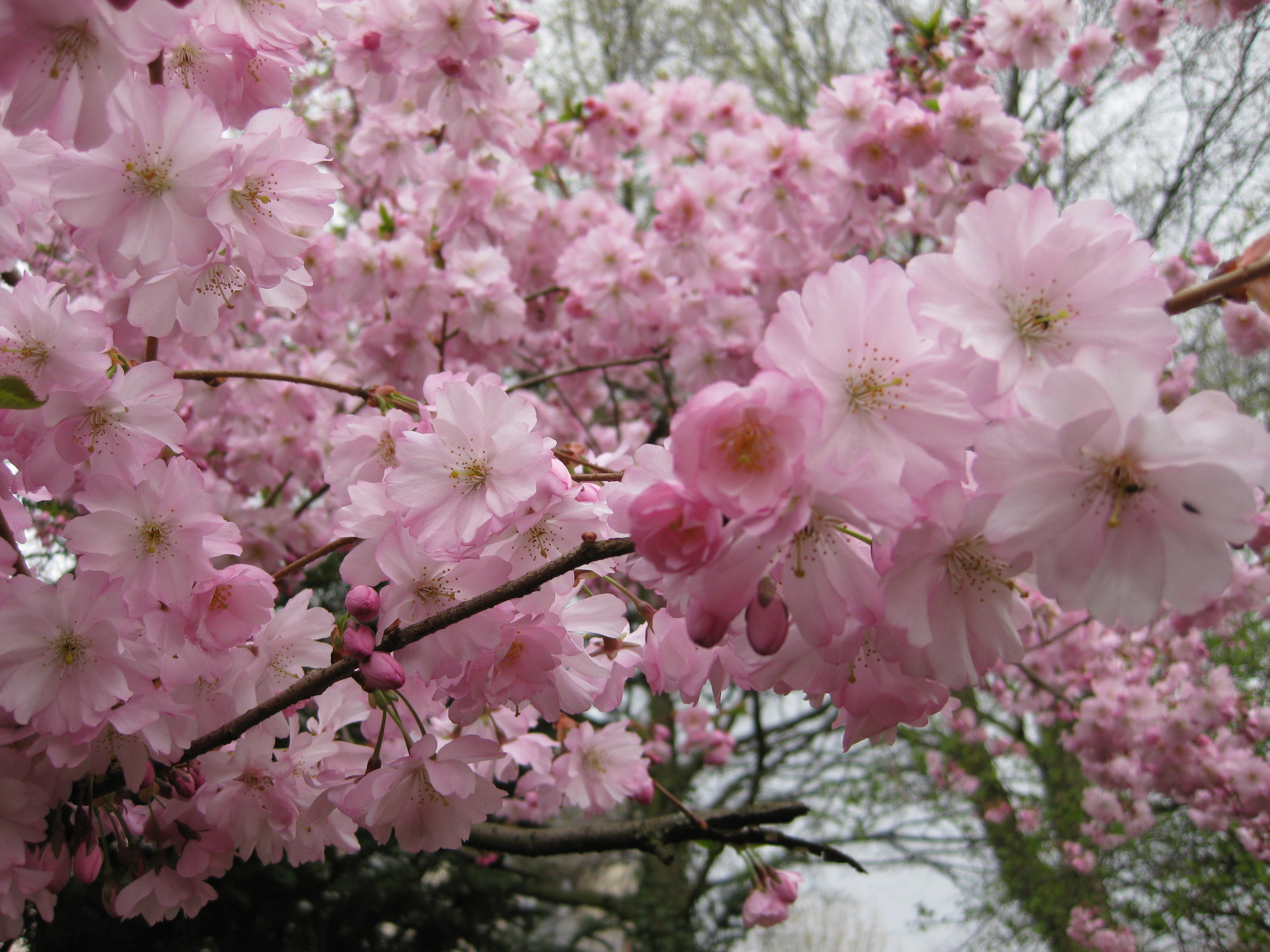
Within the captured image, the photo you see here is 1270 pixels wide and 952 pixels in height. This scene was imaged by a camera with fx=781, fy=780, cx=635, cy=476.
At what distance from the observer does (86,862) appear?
4.04ft

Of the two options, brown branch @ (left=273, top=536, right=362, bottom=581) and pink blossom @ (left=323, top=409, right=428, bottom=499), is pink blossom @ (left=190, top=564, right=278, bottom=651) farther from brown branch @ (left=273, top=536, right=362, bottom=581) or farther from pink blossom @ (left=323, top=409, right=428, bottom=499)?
pink blossom @ (left=323, top=409, right=428, bottom=499)

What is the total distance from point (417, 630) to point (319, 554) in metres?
0.31

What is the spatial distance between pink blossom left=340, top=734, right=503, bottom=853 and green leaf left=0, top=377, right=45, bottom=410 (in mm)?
675

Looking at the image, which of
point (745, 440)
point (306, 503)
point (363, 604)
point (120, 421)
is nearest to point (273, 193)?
point (120, 421)

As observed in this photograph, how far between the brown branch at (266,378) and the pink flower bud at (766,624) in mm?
907

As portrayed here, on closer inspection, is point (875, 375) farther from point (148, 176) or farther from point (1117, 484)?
point (148, 176)

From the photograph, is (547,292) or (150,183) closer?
(150,183)

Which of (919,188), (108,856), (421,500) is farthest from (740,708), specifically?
(421,500)

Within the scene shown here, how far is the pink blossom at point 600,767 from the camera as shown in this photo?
6.12 ft

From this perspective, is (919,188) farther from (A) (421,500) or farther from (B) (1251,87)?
(A) (421,500)

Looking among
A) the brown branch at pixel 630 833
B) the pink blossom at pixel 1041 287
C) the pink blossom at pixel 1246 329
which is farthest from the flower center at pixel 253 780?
the pink blossom at pixel 1246 329

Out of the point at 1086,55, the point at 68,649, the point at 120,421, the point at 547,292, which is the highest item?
the point at 1086,55

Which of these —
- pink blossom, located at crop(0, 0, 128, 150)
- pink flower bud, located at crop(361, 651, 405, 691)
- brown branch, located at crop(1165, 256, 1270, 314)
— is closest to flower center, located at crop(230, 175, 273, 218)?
pink blossom, located at crop(0, 0, 128, 150)

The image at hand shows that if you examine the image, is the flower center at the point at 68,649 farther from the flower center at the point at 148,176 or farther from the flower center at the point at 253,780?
the flower center at the point at 148,176
